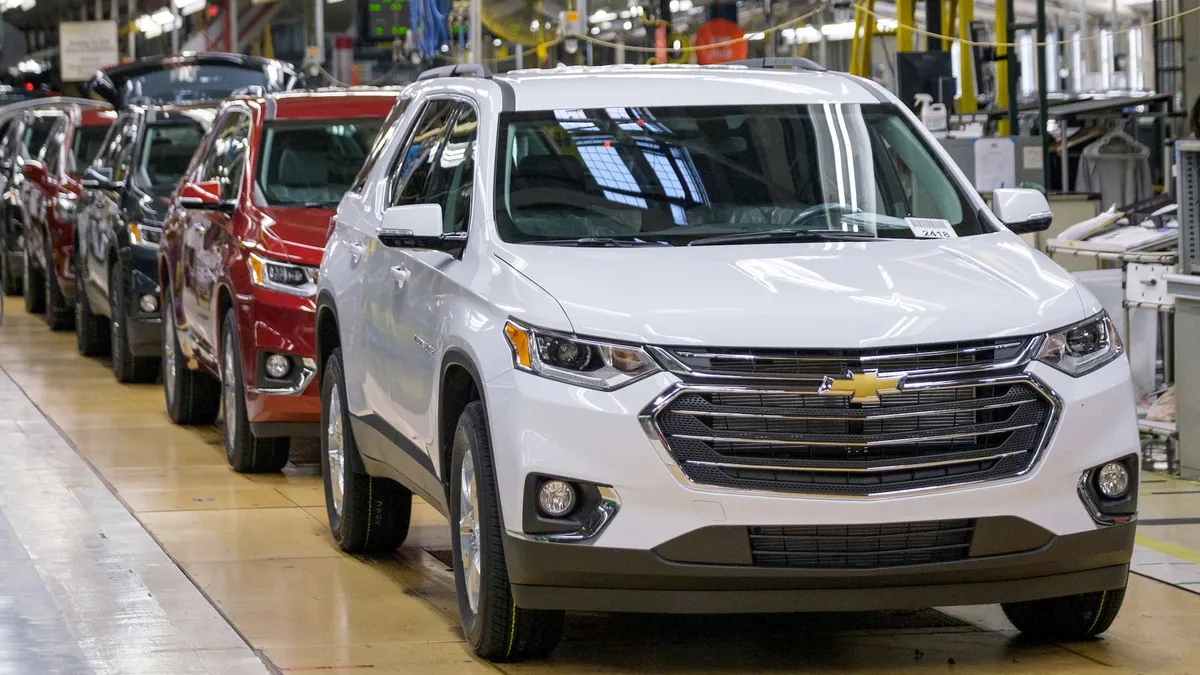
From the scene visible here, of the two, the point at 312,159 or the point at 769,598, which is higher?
the point at 312,159

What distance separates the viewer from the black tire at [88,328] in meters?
17.2

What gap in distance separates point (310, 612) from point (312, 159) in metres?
4.65

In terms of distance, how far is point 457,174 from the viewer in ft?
23.6

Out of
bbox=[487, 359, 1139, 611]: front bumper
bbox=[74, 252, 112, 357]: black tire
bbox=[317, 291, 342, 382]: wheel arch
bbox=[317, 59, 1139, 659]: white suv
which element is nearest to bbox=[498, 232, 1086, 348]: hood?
bbox=[317, 59, 1139, 659]: white suv

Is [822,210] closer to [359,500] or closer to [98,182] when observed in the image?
[359,500]

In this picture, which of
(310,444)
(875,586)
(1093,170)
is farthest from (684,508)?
(1093,170)

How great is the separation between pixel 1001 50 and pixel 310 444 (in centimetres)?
988

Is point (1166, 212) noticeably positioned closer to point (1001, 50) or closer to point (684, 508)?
point (684, 508)

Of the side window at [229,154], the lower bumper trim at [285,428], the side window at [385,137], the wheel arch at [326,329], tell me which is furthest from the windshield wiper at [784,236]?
the side window at [229,154]

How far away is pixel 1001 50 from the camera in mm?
19703

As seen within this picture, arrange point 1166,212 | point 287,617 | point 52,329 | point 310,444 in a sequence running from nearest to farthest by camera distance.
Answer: point 287,617 → point 1166,212 → point 310,444 → point 52,329

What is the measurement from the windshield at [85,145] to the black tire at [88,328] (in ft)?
8.64

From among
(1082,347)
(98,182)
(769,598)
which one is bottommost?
(769,598)

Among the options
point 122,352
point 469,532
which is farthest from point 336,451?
point 122,352
